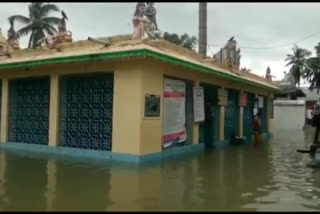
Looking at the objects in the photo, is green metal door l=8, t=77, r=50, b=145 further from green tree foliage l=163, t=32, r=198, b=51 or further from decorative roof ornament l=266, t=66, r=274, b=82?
green tree foliage l=163, t=32, r=198, b=51

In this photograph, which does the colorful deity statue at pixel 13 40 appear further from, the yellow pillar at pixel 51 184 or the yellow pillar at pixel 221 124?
the yellow pillar at pixel 221 124

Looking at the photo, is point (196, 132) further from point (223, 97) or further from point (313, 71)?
point (313, 71)

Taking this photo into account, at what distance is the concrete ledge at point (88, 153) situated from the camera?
11305mm

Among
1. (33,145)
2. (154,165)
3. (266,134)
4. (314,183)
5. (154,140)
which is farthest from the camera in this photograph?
(266,134)

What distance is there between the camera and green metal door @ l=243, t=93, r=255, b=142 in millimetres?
19906

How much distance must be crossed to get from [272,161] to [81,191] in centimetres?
700

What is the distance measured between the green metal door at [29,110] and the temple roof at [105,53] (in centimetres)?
92

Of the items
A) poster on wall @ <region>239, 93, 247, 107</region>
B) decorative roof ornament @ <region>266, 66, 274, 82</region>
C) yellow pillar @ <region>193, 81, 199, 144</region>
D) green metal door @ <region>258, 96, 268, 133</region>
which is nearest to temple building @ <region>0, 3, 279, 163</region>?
yellow pillar @ <region>193, 81, 199, 144</region>

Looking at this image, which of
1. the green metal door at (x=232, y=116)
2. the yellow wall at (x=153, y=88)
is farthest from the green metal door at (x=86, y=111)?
the green metal door at (x=232, y=116)

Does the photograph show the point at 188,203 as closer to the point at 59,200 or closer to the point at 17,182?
Result: the point at 59,200

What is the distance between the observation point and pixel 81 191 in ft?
24.0

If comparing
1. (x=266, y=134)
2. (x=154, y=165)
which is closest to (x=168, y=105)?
(x=154, y=165)

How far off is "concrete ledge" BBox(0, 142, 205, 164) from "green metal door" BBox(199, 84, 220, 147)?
1.15 m

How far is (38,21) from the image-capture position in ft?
120
